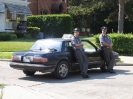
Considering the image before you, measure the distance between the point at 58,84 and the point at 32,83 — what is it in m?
0.81

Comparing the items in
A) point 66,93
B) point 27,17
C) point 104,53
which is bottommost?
point 66,93

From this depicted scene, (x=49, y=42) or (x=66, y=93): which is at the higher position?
(x=49, y=42)

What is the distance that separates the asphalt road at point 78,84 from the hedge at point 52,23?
72.2ft

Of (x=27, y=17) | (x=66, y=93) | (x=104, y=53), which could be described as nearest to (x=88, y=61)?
(x=104, y=53)

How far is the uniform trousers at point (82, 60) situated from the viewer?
11.2 metres

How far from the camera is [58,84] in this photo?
9859mm

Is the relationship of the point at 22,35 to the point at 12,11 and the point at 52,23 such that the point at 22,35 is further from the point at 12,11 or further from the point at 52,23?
the point at 52,23

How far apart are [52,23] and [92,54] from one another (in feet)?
75.1

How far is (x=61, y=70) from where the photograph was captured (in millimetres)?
10883

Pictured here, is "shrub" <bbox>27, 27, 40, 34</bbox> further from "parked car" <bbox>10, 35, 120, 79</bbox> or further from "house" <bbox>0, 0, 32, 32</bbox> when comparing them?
"parked car" <bbox>10, 35, 120, 79</bbox>

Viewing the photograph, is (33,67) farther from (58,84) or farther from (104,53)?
(104,53)

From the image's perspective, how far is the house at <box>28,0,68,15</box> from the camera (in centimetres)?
4216

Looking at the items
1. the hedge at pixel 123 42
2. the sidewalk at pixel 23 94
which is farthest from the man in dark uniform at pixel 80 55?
the hedge at pixel 123 42

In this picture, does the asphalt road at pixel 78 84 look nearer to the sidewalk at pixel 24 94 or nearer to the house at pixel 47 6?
the sidewalk at pixel 24 94
